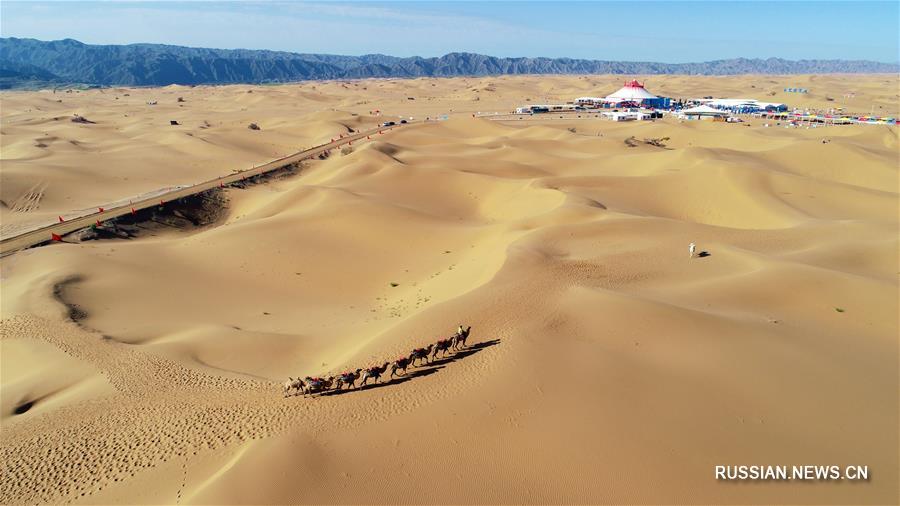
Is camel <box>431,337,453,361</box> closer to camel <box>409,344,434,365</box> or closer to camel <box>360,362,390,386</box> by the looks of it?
camel <box>409,344,434,365</box>

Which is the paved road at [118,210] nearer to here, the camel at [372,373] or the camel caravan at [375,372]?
the camel caravan at [375,372]

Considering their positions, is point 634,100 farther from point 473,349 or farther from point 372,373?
point 372,373

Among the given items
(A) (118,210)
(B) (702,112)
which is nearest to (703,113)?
(B) (702,112)

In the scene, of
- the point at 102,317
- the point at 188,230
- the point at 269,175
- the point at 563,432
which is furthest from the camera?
the point at 269,175

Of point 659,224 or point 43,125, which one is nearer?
point 659,224

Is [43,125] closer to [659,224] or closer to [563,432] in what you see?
[659,224]

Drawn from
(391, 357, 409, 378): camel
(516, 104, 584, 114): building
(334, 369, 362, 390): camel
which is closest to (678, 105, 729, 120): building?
(516, 104, 584, 114): building

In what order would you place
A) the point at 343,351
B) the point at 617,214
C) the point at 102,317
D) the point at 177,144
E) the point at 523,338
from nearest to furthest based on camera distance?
the point at 523,338
the point at 343,351
the point at 102,317
the point at 617,214
the point at 177,144

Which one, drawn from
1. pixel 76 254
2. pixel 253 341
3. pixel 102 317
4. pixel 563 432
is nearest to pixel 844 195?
pixel 563 432
